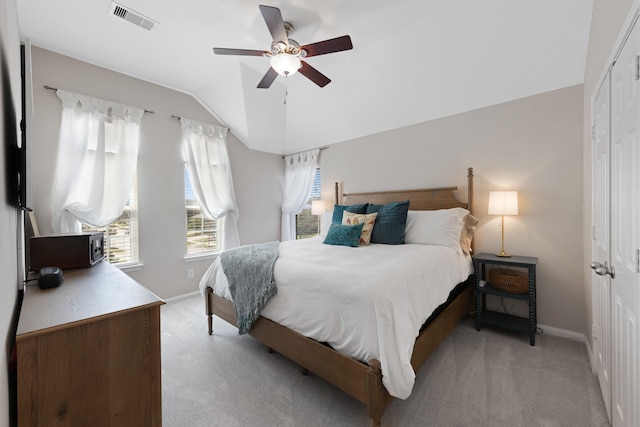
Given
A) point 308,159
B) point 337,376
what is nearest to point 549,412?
point 337,376

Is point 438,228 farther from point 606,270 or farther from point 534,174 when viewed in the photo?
point 606,270

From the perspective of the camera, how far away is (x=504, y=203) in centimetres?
257

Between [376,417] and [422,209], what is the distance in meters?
2.43

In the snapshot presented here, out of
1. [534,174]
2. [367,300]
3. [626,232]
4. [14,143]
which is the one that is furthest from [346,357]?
[534,174]

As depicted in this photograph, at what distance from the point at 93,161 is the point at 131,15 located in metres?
1.56

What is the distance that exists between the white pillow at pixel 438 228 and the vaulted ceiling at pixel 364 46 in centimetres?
125

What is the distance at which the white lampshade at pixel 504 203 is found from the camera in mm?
2547

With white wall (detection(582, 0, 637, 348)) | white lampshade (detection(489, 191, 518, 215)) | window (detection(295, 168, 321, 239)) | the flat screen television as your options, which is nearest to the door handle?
white wall (detection(582, 0, 637, 348))

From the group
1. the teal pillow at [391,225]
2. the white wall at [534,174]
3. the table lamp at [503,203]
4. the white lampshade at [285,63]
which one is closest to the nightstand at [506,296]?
the white wall at [534,174]

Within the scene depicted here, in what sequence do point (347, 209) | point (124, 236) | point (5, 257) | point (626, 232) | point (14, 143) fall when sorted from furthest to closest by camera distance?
1. point (347, 209)
2. point (124, 236)
3. point (14, 143)
4. point (626, 232)
5. point (5, 257)

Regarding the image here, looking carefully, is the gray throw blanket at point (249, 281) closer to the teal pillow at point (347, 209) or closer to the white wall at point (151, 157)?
the teal pillow at point (347, 209)

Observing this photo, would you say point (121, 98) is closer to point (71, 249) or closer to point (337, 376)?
point (71, 249)

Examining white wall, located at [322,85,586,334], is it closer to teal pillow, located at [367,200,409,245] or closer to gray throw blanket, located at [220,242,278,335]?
teal pillow, located at [367,200,409,245]

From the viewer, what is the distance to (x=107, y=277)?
158 cm
